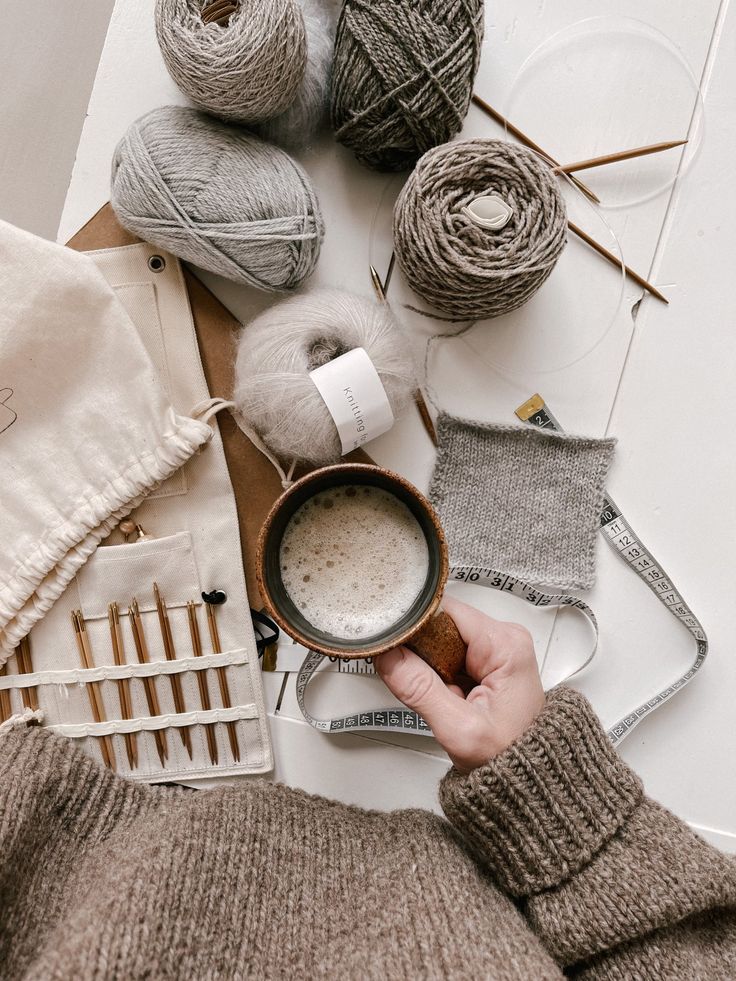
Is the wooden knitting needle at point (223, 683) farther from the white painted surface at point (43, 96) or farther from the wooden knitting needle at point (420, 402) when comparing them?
the white painted surface at point (43, 96)

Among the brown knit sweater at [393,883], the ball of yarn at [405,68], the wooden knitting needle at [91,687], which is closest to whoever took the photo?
the brown knit sweater at [393,883]

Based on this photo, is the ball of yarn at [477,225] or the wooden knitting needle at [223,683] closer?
the ball of yarn at [477,225]

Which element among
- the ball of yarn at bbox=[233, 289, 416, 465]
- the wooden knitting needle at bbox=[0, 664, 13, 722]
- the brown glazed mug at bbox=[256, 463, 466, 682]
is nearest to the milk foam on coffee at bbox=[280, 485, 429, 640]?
the brown glazed mug at bbox=[256, 463, 466, 682]

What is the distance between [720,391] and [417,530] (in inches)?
19.0

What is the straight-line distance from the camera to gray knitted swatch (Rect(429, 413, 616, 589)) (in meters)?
0.96

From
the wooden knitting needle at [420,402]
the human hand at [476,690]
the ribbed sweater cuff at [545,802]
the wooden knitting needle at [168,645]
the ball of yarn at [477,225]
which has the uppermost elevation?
the ball of yarn at [477,225]

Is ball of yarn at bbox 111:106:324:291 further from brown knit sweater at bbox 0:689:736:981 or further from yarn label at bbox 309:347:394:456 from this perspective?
brown knit sweater at bbox 0:689:736:981

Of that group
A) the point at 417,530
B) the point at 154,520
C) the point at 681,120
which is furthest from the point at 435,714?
the point at 681,120

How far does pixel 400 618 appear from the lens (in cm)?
77

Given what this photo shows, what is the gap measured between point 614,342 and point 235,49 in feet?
1.89

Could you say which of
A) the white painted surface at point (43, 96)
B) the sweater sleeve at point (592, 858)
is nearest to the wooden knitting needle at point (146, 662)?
the sweater sleeve at point (592, 858)

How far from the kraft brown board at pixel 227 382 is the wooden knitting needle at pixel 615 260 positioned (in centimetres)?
40

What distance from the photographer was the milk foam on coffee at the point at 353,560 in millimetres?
776

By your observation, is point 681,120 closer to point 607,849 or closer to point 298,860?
point 607,849
